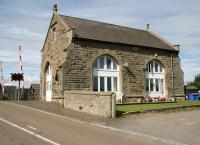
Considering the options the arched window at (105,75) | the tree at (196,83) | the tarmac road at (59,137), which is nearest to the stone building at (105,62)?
the arched window at (105,75)

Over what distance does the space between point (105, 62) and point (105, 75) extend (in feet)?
3.91

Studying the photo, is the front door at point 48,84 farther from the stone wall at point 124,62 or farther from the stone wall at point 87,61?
the stone wall at point 124,62

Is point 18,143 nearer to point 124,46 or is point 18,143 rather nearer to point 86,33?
point 86,33

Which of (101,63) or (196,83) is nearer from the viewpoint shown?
(101,63)

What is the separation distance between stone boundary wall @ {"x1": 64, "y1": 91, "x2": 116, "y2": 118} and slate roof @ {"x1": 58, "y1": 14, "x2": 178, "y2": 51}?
6.33 m

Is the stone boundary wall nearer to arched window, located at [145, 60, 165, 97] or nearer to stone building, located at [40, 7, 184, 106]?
stone building, located at [40, 7, 184, 106]

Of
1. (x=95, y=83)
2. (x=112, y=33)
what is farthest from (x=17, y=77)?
(x=112, y=33)

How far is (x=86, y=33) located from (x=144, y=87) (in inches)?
308

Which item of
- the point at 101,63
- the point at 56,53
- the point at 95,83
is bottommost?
the point at 95,83

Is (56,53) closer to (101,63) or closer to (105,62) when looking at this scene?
(101,63)

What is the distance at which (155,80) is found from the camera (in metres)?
30.1

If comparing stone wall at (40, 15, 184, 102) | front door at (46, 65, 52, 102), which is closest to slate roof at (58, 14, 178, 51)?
stone wall at (40, 15, 184, 102)

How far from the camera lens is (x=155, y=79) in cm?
3014

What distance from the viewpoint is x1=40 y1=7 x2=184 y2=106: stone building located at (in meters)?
24.2
